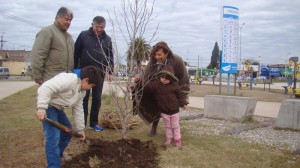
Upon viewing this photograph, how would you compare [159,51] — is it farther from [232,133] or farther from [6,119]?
[6,119]

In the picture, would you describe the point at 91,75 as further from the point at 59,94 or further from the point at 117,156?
the point at 117,156

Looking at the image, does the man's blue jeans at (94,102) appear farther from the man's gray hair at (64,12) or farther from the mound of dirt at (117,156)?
the man's gray hair at (64,12)

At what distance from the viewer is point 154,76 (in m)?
4.95

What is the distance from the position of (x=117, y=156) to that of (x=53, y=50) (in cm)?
153

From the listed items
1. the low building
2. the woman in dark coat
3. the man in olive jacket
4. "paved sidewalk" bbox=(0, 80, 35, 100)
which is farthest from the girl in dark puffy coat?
the low building

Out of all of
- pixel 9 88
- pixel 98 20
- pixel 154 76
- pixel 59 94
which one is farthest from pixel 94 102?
pixel 9 88

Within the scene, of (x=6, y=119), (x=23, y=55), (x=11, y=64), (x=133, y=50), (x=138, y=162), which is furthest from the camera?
(x=23, y=55)

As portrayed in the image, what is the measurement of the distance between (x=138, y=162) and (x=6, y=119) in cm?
440

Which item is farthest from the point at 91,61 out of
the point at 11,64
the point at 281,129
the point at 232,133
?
the point at 11,64

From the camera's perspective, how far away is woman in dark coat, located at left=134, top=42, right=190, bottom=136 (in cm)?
486

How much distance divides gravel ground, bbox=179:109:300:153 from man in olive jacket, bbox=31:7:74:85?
2.68 metres

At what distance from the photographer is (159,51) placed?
484 cm

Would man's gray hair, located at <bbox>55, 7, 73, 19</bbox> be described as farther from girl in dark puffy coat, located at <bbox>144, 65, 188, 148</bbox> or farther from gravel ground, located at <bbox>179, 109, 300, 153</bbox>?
gravel ground, located at <bbox>179, 109, 300, 153</bbox>

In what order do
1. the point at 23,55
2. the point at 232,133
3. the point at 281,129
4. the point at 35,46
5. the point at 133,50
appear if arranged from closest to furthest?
1. the point at 35,46
2. the point at 133,50
3. the point at 232,133
4. the point at 281,129
5. the point at 23,55
